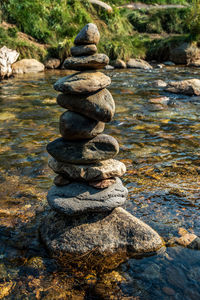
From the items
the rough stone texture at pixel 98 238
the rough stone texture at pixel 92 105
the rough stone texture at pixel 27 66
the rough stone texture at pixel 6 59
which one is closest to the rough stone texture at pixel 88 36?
the rough stone texture at pixel 92 105

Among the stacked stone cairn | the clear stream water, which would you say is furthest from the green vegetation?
the stacked stone cairn

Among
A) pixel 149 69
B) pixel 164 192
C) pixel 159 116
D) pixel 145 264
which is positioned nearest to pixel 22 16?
pixel 149 69

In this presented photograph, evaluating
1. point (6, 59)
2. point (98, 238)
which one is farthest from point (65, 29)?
point (98, 238)

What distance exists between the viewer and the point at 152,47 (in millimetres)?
22328

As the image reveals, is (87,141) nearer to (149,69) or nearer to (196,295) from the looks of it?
(196,295)

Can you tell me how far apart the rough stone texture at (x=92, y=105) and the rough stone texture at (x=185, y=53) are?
18.6 metres

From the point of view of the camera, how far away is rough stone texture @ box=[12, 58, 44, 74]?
52.3 ft

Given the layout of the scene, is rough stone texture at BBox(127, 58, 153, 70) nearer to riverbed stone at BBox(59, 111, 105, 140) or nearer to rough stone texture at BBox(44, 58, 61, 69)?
rough stone texture at BBox(44, 58, 61, 69)

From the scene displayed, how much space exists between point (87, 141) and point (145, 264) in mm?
1541

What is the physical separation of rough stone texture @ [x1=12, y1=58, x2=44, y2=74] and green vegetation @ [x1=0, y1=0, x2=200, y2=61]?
0.80 meters

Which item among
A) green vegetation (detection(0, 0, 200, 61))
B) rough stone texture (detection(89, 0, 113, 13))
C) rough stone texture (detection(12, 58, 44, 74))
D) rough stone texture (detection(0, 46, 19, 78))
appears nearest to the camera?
rough stone texture (detection(0, 46, 19, 78))

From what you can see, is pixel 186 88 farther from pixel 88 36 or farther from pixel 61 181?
pixel 61 181

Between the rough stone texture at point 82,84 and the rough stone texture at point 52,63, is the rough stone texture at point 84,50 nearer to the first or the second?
the rough stone texture at point 82,84

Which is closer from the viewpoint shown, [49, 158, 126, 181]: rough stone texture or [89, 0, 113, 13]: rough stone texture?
[49, 158, 126, 181]: rough stone texture
